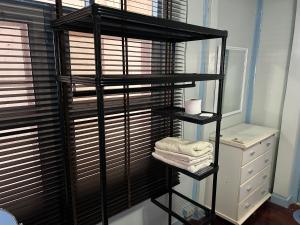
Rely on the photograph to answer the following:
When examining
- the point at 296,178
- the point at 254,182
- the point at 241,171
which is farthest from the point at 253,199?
the point at 296,178

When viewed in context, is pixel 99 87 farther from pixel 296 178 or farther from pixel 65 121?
pixel 296 178

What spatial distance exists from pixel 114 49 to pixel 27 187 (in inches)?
33.1

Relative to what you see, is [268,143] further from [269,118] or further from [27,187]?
[27,187]

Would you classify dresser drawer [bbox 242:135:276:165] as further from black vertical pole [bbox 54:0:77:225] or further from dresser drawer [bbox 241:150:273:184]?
black vertical pole [bbox 54:0:77:225]

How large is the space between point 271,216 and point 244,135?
0.90m

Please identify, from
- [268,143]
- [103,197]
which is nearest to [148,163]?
[103,197]

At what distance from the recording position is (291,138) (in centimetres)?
229

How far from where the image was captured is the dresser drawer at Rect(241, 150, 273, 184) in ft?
6.35

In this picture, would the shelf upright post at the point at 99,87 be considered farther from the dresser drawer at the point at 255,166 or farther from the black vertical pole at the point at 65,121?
the dresser drawer at the point at 255,166

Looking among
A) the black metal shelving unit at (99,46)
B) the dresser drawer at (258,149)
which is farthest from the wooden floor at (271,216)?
the black metal shelving unit at (99,46)

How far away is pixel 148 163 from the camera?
63.6 inches

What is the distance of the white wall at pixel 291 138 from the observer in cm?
218

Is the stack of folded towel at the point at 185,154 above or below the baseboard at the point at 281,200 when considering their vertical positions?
above

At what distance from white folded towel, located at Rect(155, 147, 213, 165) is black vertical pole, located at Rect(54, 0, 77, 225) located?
554 millimetres
